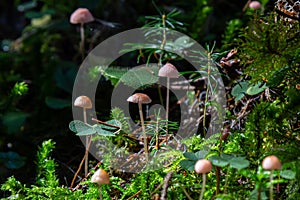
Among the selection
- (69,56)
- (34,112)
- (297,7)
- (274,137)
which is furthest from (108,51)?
(274,137)

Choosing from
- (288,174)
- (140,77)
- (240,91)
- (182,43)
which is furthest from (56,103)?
(288,174)

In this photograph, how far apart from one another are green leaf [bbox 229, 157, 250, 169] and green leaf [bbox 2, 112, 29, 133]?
1124mm

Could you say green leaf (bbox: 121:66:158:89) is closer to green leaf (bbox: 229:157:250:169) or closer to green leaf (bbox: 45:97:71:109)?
green leaf (bbox: 45:97:71:109)

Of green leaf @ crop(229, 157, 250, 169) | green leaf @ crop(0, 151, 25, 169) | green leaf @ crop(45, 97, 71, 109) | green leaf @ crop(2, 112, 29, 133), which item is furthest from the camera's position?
green leaf @ crop(45, 97, 71, 109)

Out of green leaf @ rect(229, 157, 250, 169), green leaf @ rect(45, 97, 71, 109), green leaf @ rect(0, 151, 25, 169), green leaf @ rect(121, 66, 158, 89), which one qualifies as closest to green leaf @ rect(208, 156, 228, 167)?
green leaf @ rect(229, 157, 250, 169)

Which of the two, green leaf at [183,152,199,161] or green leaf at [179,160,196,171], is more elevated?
green leaf at [183,152,199,161]

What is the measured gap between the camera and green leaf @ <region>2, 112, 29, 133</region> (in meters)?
1.77

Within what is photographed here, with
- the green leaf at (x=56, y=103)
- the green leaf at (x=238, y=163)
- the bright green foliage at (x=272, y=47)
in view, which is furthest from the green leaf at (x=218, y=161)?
the green leaf at (x=56, y=103)

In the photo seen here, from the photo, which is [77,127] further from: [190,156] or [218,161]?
[218,161]

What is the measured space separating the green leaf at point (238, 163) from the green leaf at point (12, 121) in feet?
3.69

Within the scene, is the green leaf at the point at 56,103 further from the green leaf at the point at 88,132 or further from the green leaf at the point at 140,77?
the green leaf at the point at 88,132

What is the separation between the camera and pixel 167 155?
4.17ft

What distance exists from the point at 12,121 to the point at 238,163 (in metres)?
1.18

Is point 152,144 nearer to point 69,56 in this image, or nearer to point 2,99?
point 2,99
